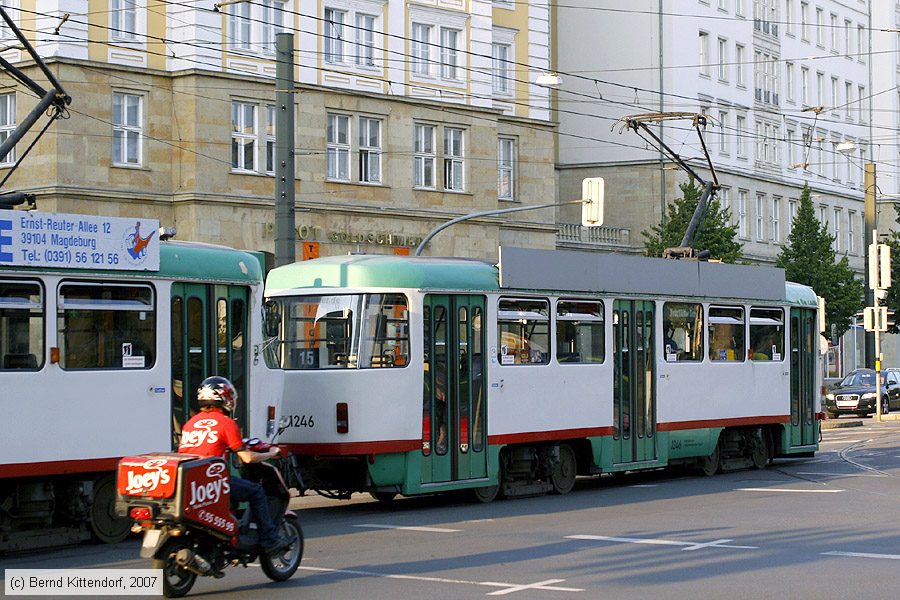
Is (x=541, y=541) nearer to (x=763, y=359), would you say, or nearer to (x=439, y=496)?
(x=439, y=496)

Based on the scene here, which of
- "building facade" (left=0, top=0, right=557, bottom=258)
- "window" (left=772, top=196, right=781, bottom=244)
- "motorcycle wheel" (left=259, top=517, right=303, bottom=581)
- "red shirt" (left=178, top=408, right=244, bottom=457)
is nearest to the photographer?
"red shirt" (left=178, top=408, right=244, bottom=457)

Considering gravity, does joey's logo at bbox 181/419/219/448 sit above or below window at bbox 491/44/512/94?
below

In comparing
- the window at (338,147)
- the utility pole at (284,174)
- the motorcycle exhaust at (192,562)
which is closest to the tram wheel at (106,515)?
the motorcycle exhaust at (192,562)

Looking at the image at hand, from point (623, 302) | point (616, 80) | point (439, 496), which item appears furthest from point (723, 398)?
point (616, 80)

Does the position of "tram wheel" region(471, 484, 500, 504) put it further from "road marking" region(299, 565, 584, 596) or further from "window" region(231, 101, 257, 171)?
"window" region(231, 101, 257, 171)

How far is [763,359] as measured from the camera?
24.9m

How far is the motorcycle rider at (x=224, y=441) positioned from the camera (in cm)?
1136

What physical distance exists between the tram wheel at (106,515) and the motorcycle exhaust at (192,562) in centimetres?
406

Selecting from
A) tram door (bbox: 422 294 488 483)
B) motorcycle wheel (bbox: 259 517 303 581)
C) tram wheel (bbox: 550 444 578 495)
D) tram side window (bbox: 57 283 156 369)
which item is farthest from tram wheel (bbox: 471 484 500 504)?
motorcycle wheel (bbox: 259 517 303 581)

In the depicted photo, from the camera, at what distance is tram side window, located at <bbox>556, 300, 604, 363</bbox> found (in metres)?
20.5

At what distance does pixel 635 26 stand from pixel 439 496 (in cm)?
4347

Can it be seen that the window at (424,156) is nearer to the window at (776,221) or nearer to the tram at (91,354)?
the window at (776,221)

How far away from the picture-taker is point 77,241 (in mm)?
14773

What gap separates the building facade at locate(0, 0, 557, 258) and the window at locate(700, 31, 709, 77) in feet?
44.2
